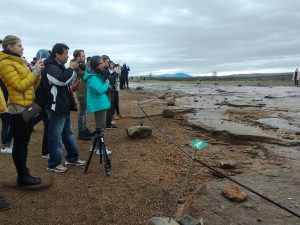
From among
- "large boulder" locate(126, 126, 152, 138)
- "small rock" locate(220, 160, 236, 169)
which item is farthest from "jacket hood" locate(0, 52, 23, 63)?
"large boulder" locate(126, 126, 152, 138)

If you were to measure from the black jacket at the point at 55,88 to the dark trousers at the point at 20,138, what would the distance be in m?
0.65

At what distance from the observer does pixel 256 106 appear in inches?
578

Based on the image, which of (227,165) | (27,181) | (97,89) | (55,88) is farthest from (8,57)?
(227,165)

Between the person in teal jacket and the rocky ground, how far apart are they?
81 cm

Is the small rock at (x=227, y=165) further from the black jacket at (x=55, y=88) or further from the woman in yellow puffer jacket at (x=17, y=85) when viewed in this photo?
the woman in yellow puffer jacket at (x=17, y=85)

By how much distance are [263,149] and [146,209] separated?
357cm

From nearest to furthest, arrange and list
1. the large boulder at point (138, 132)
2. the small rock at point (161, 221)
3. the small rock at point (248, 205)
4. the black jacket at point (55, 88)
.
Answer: the small rock at point (161, 221), the small rock at point (248, 205), the black jacket at point (55, 88), the large boulder at point (138, 132)

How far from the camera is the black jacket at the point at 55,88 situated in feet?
17.2

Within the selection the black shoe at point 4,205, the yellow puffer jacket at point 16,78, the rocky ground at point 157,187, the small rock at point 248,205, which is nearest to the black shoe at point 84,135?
the rocky ground at point 157,187

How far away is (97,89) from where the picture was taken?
6.04 m

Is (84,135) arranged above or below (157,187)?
above

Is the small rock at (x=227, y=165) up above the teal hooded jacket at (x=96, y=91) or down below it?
below

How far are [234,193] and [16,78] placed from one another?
2.96m

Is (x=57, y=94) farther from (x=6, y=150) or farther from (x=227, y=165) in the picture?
(x=227, y=165)
